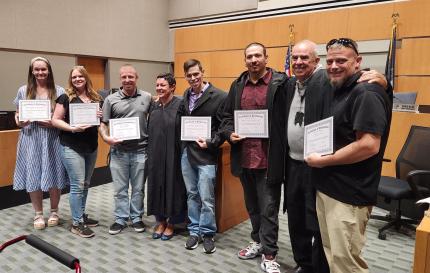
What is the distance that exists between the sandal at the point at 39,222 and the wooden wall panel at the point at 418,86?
16.9ft

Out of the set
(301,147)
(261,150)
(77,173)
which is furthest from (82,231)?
(301,147)

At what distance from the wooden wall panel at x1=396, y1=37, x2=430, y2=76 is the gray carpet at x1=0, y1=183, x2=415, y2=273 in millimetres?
2790

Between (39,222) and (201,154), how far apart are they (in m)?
1.76

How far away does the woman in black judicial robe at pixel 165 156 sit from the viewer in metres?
2.83

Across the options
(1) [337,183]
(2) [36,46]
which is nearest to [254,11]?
(2) [36,46]

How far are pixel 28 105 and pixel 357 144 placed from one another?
268cm

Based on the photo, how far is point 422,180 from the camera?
125 inches

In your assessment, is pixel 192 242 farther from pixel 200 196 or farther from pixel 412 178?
pixel 412 178

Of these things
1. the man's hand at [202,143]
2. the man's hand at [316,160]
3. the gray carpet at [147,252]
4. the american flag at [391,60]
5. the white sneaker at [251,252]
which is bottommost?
the gray carpet at [147,252]

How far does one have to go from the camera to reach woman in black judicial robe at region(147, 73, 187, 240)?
2.83 meters

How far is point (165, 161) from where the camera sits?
2898mm

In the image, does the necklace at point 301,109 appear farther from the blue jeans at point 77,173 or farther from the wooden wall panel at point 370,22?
the wooden wall panel at point 370,22

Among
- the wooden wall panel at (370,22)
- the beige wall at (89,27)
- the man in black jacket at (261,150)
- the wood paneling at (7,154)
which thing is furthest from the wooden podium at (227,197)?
the beige wall at (89,27)

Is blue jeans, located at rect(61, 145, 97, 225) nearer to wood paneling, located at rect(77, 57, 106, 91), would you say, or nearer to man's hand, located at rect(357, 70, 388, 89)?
man's hand, located at rect(357, 70, 388, 89)
